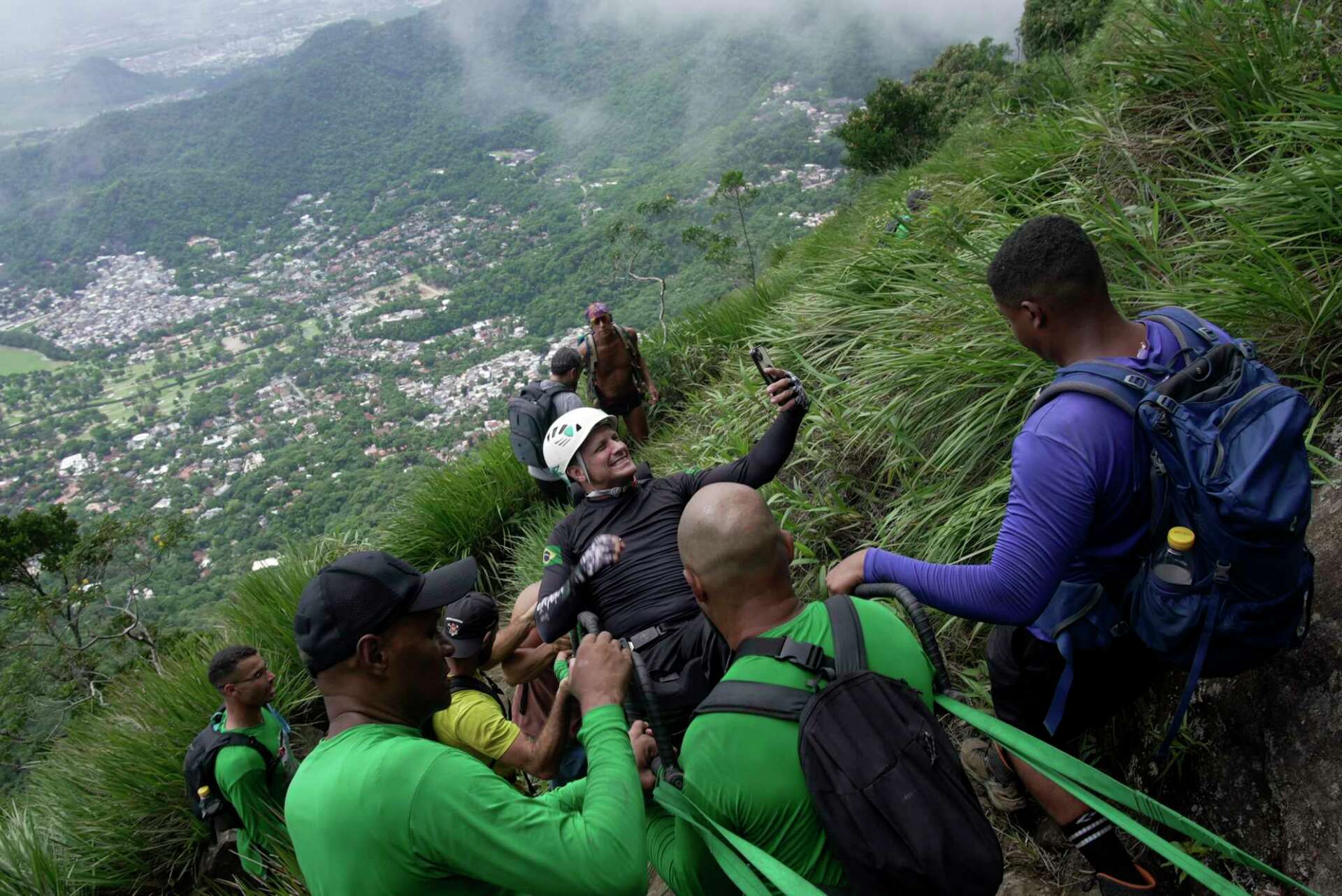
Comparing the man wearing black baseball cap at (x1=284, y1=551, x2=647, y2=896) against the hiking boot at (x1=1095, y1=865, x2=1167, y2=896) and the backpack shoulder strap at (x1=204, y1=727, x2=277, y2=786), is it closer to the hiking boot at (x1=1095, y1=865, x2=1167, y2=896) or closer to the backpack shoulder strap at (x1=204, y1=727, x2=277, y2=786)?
the hiking boot at (x1=1095, y1=865, x2=1167, y2=896)

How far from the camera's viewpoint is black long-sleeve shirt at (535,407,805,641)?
310 centimetres

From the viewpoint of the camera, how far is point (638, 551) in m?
3.24

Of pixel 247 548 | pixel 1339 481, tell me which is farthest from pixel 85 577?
pixel 1339 481

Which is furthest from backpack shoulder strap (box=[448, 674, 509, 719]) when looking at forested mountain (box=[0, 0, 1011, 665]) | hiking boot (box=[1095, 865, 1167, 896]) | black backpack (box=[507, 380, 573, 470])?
forested mountain (box=[0, 0, 1011, 665])

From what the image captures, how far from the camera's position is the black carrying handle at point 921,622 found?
2059mm

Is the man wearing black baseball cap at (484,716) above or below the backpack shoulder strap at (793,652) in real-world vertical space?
below

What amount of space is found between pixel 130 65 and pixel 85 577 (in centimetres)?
19342

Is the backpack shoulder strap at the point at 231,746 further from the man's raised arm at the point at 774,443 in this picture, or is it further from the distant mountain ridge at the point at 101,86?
the distant mountain ridge at the point at 101,86

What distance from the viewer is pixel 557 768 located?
2945 mm

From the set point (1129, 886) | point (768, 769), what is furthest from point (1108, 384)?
point (1129, 886)

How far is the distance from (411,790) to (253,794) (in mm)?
2997

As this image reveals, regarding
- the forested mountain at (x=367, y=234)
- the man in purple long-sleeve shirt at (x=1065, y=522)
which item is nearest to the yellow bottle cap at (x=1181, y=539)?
the man in purple long-sleeve shirt at (x=1065, y=522)

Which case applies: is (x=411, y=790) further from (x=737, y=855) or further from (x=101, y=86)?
(x=101, y=86)

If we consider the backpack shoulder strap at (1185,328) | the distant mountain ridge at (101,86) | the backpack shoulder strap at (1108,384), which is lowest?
the backpack shoulder strap at (1108,384)
